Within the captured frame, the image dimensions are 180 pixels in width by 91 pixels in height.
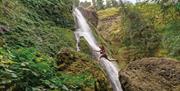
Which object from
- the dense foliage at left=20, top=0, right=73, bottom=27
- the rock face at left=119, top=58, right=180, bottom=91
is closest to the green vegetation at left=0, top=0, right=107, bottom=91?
the dense foliage at left=20, top=0, right=73, bottom=27

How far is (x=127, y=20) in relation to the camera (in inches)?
1224

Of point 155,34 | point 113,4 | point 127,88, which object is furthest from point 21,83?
point 113,4

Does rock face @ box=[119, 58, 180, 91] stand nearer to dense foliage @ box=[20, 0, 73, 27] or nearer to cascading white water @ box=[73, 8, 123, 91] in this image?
cascading white water @ box=[73, 8, 123, 91]

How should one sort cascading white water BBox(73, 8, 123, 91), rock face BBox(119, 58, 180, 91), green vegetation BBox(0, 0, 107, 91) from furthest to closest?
cascading white water BBox(73, 8, 123, 91)
rock face BBox(119, 58, 180, 91)
green vegetation BBox(0, 0, 107, 91)

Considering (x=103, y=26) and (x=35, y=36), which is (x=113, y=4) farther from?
(x=35, y=36)

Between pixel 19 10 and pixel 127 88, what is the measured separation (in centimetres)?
694

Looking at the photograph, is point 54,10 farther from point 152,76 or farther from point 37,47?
point 152,76

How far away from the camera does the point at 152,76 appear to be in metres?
15.3

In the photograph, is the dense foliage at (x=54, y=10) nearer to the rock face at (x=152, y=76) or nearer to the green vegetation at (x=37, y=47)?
the green vegetation at (x=37, y=47)

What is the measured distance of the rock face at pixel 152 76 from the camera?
1452cm

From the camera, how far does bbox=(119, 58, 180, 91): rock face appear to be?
1452 cm

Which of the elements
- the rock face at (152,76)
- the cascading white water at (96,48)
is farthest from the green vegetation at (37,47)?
the rock face at (152,76)

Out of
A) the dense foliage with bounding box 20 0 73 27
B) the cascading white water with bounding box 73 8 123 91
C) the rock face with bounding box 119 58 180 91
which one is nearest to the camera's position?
the rock face with bounding box 119 58 180 91

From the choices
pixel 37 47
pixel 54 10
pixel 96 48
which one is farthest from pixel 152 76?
pixel 54 10
